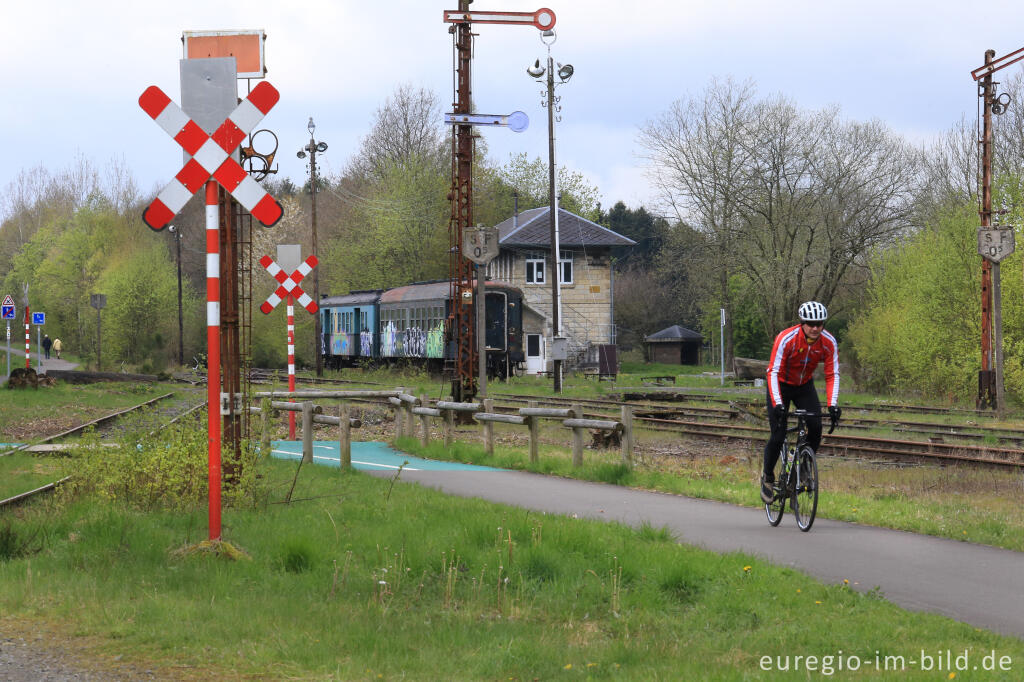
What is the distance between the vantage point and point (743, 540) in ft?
31.5

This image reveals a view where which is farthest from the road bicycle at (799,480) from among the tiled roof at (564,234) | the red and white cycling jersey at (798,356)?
the tiled roof at (564,234)

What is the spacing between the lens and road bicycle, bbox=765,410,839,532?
999cm

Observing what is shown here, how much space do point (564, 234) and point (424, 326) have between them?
2116 centimetres

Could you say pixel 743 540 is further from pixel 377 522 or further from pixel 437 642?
pixel 437 642

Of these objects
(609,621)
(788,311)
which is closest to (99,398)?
(609,621)

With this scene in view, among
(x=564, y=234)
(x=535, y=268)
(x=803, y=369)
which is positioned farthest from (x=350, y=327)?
(x=803, y=369)

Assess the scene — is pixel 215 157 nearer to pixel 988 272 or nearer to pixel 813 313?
pixel 813 313

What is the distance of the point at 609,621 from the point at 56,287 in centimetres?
7816

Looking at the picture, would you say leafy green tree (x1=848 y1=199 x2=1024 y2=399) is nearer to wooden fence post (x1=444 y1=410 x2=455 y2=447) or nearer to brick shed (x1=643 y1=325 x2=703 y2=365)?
wooden fence post (x1=444 y1=410 x2=455 y2=447)

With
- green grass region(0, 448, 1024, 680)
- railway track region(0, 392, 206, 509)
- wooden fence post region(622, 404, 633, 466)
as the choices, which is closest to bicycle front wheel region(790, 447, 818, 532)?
green grass region(0, 448, 1024, 680)

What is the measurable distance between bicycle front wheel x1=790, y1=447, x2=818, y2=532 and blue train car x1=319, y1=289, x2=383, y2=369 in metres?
40.1

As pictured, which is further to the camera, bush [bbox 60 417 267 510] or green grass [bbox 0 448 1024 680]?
bush [bbox 60 417 267 510]

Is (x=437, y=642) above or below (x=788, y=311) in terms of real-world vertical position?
below

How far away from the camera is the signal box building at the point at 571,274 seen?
208 feet
